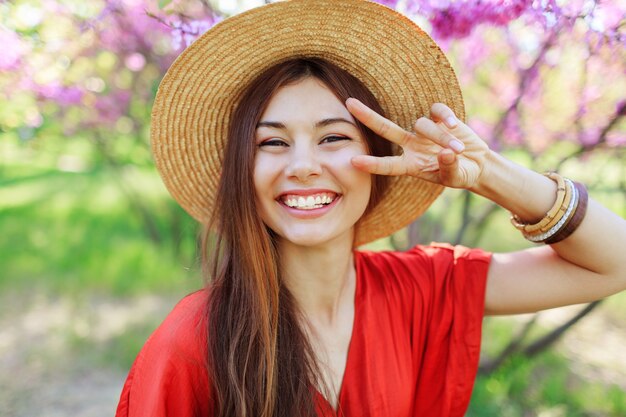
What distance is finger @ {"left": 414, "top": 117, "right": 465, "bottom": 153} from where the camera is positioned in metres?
1.53

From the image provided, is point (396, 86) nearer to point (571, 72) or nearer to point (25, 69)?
point (571, 72)

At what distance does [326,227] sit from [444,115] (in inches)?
18.6

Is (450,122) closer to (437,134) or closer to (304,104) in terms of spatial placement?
(437,134)

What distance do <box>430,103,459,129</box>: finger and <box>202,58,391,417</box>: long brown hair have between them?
20 centimetres

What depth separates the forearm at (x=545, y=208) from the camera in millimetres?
1683

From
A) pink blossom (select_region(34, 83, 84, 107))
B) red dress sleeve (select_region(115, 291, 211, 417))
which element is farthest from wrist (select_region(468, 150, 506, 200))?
pink blossom (select_region(34, 83, 84, 107))

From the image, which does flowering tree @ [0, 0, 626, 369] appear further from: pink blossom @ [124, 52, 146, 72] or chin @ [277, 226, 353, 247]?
chin @ [277, 226, 353, 247]

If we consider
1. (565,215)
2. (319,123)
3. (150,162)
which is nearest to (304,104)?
(319,123)

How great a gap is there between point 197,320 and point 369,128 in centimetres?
75

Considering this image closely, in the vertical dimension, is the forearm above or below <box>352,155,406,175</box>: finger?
below

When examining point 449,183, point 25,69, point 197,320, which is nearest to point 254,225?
point 197,320

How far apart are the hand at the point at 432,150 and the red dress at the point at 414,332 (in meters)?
0.40

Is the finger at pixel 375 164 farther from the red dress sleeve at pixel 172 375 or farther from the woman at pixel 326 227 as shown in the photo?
the red dress sleeve at pixel 172 375

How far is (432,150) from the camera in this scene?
167 cm
